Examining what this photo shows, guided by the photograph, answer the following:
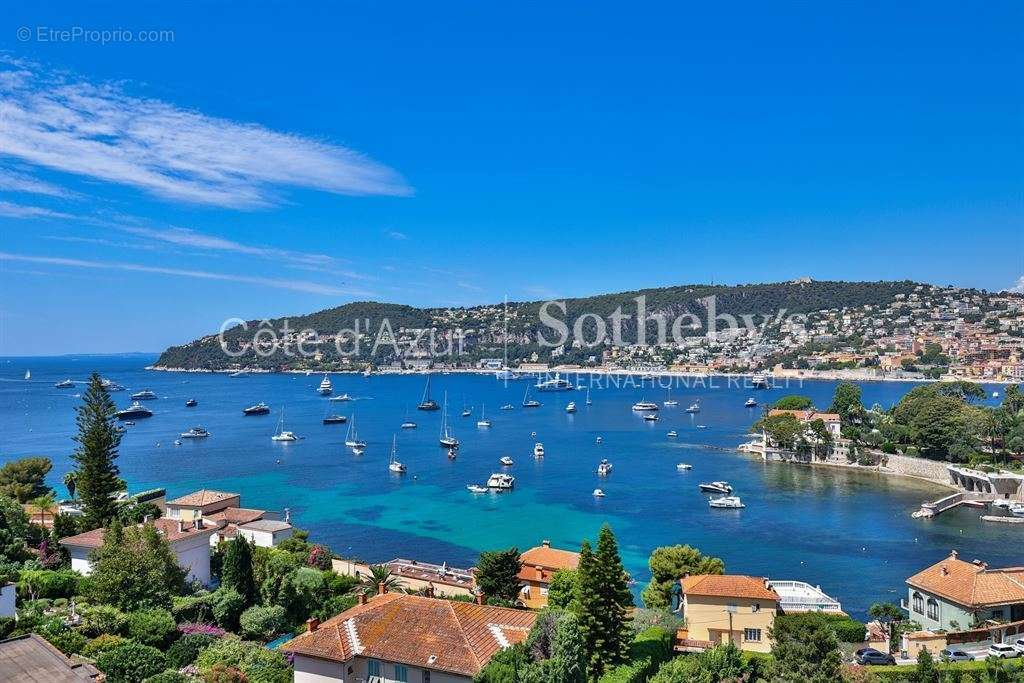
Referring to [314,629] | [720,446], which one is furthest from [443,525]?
[720,446]

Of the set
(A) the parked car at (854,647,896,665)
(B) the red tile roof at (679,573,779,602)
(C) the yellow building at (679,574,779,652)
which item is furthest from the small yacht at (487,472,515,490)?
(A) the parked car at (854,647,896,665)

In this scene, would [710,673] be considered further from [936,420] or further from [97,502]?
[936,420]

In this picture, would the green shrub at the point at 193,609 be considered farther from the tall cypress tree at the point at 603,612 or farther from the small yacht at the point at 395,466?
the small yacht at the point at 395,466

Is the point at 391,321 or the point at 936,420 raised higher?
the point at 391,321

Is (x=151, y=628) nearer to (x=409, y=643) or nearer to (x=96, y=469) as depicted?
(x=409, y=643)

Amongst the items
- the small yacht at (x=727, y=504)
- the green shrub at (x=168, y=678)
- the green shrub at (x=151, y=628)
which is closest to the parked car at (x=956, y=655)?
the green shrub at (x=168, y=678)

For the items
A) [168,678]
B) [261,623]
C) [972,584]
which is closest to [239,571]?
[261,623]

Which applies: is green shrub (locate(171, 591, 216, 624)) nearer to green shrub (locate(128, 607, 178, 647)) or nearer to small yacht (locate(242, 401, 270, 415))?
green shrub (locate(128, 607, 178, 647))
